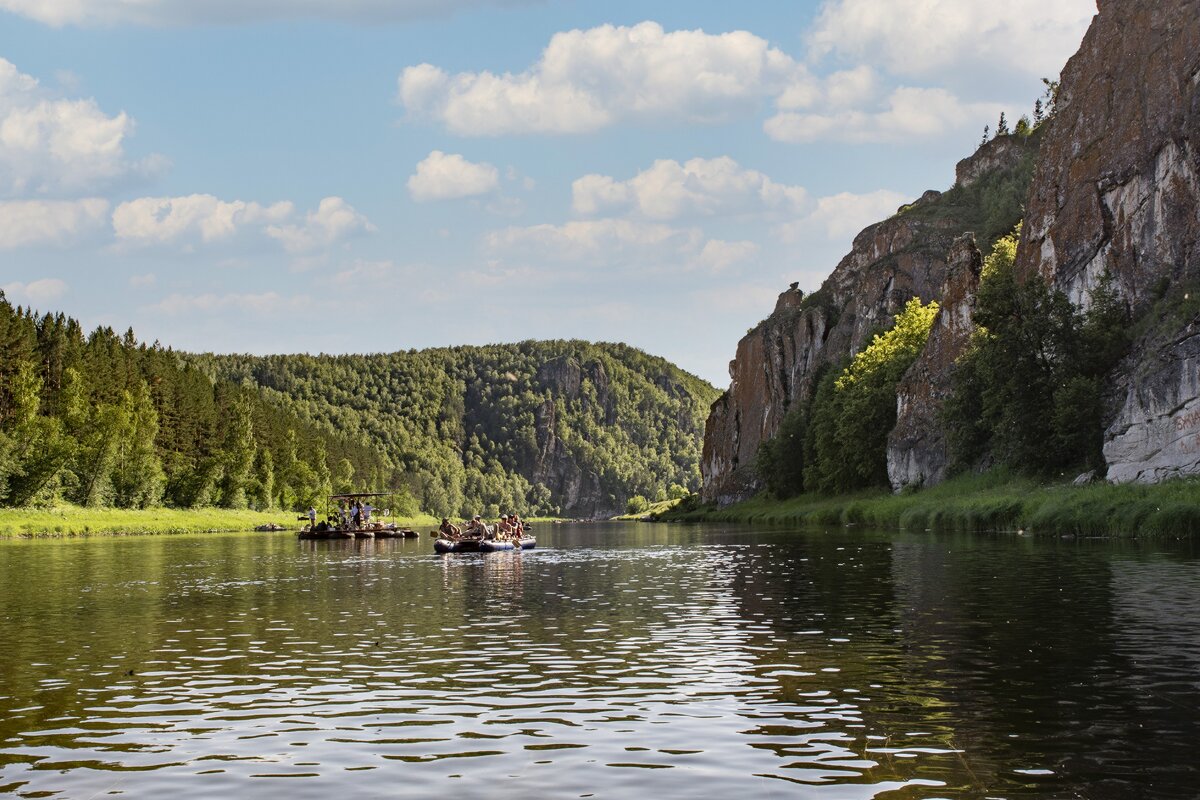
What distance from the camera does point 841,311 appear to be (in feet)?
527

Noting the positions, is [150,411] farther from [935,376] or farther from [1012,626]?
[1012,626]

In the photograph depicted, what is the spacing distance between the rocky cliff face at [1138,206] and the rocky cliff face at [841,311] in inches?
1504

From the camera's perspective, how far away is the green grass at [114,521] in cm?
9475

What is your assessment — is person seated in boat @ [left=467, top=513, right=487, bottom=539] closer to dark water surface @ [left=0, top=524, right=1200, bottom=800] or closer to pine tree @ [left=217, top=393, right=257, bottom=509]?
dark water surface @ [left=0, top=524, right=1200, bottom=800]

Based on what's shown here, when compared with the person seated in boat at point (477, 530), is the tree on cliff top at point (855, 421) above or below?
above

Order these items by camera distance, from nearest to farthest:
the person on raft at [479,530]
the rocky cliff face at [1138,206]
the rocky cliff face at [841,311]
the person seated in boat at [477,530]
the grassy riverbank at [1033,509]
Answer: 1. the grassy riverbank at [1033,509]
2. the rocky cliff face at [1138,206]
3. the person on raft at [479,530]
4. the person seated in boat at [477,530]
5. the rocky cliff face at [841,311]

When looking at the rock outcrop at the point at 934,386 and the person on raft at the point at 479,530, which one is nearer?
the person on raft at the point at 479,530

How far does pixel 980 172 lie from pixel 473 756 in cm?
15501

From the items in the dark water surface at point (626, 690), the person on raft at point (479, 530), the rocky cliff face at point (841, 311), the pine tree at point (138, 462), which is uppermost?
the rocky cliff face at point (841, 311)

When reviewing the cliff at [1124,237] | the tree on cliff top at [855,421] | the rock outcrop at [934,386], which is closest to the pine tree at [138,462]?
the tree on cliff top at [855,421]

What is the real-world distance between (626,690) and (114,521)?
10092 cm

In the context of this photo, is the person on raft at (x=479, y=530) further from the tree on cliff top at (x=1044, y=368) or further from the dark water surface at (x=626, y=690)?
the dark water surface at (x=626, y=690)

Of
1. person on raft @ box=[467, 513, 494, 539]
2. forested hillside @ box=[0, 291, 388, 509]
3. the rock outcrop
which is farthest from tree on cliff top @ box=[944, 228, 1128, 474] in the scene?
forested hillside @ box=[0, 291, 388, 509]

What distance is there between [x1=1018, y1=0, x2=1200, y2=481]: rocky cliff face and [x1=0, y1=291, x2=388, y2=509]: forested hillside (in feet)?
269
